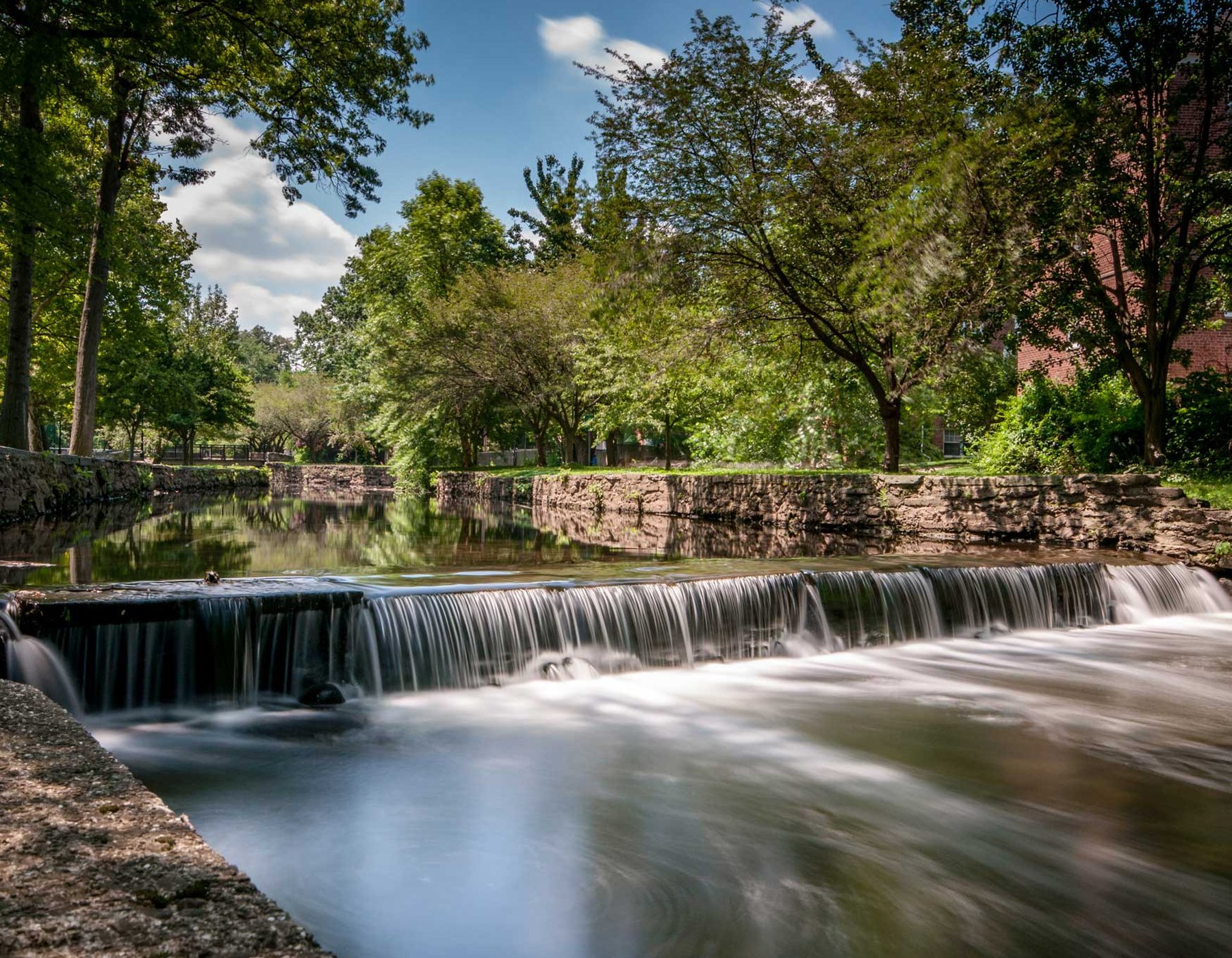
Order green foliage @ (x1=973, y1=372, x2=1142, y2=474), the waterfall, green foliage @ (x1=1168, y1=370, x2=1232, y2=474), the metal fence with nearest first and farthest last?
the waterfall → green foliage @ (x1=1168, y1=370, x2=1232, y2=474) → green foliage @ (x1=973, y1=372, x2=1142, y2=474) → the metal fence

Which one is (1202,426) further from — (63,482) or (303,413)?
(303,413)

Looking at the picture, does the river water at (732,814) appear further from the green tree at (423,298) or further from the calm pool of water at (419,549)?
the green tree at (423,298)

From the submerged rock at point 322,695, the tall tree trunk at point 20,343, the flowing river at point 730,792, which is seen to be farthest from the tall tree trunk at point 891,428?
the tall tree trunk at point 20,343

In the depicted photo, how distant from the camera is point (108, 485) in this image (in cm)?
2423

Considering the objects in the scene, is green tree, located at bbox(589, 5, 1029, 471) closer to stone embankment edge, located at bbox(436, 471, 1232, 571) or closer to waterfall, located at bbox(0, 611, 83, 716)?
stone embankment edge, located at bbox(436, 471, 1232, 571)

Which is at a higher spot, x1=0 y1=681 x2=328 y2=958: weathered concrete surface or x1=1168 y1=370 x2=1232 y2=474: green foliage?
x1=1168 y1=370 x2=1232 y2=474: green foliage

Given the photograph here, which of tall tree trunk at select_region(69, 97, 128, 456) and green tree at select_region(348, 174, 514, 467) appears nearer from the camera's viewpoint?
tall tree trunk at select_region(69, 97, 128, 456)

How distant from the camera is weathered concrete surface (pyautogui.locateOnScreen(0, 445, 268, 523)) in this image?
1534 centimetres

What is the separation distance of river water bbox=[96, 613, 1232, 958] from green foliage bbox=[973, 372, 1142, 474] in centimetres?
960

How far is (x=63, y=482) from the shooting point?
18.9 meters

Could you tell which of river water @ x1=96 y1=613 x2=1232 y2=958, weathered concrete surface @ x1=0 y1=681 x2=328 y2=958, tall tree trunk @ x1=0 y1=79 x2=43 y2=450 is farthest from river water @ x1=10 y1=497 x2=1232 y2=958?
tall tree trunk @ x1=0 y1=79 x2=43 y2=450

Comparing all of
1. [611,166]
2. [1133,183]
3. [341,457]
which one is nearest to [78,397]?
[611,166]

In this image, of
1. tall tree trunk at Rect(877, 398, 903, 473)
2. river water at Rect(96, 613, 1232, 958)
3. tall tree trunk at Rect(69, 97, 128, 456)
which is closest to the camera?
river water at Rect(96, 613, 1232, 958)

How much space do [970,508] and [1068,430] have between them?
349 centimetres
